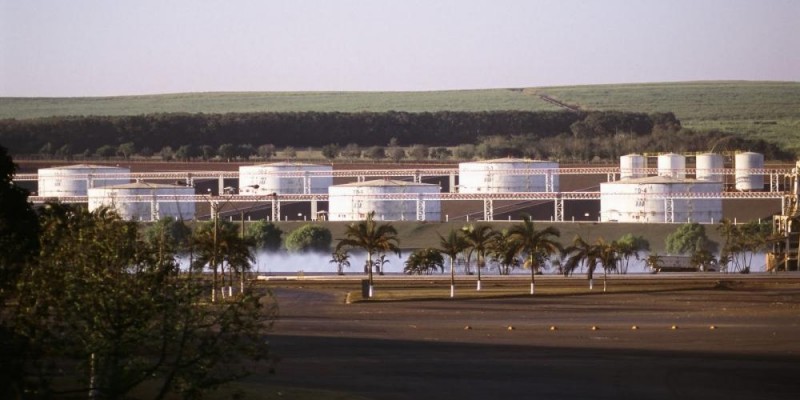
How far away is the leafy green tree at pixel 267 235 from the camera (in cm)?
7625

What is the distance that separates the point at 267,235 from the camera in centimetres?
7700

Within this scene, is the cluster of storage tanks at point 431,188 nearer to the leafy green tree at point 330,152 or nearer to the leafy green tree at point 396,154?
the leafy green tree at point 396,154

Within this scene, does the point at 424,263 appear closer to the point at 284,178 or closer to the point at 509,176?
the point at 509,176

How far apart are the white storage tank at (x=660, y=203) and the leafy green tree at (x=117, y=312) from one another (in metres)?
68.8

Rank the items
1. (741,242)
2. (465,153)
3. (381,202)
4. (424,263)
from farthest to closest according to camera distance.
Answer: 1. (465,153)
2. (381,202)
3. (741,242)
4. (424,263)

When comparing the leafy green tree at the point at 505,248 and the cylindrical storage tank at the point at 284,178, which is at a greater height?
the cylindrical storage tank at the point at 284,178

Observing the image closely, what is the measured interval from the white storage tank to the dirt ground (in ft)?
130

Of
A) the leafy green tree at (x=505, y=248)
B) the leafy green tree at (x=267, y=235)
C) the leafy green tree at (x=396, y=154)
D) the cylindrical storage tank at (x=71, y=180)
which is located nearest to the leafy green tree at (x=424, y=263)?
the leafy green tree at (x=505, y=248)

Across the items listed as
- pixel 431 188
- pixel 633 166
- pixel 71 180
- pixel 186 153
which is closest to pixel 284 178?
pixel 71 180

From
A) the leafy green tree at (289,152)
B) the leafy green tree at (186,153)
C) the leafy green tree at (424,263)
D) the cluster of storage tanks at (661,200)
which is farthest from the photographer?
the leafy green tree at (289,152)

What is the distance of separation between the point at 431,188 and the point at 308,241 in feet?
57.4

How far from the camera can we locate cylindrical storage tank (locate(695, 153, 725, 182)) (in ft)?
331

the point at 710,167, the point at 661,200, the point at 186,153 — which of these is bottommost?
the point at 661,200

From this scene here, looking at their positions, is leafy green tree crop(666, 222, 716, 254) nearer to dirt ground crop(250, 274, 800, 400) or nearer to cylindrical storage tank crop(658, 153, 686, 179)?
dirt ground crop(250, 274, 800, 400)
